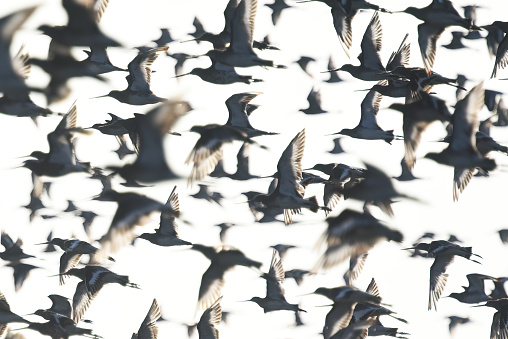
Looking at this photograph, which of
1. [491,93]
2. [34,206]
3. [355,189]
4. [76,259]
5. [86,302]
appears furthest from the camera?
[34,206]

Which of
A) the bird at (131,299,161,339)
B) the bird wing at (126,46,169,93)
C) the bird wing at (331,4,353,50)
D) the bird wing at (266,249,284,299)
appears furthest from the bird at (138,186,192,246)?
the bird wing at (331,4,353,50)

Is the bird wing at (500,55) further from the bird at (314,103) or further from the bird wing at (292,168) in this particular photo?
the bird at (314,103)

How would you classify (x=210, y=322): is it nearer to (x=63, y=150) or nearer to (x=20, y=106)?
(x=63, y=150)

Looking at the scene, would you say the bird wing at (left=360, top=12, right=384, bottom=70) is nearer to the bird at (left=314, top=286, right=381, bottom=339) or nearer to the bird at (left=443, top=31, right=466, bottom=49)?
the bird at (left=443, top=31, right=466, bottom=49)

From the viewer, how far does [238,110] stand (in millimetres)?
25531

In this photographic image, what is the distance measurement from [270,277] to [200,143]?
10.3 feet

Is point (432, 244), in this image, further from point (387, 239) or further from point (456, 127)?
point (387, 239)

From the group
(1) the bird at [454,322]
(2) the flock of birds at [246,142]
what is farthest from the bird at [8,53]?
(1) the bird at [454,322]

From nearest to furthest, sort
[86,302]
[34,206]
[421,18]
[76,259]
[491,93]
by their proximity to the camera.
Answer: [421,18] → [86,302] → [76,259] → [491,93] → [34,206]

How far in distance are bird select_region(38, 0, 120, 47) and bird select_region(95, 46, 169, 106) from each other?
1381 mm

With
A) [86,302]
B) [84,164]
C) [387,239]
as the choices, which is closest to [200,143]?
[84,164]

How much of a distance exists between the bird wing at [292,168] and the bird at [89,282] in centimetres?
A: 363

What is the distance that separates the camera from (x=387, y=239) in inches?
769

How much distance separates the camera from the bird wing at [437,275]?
25.4m
